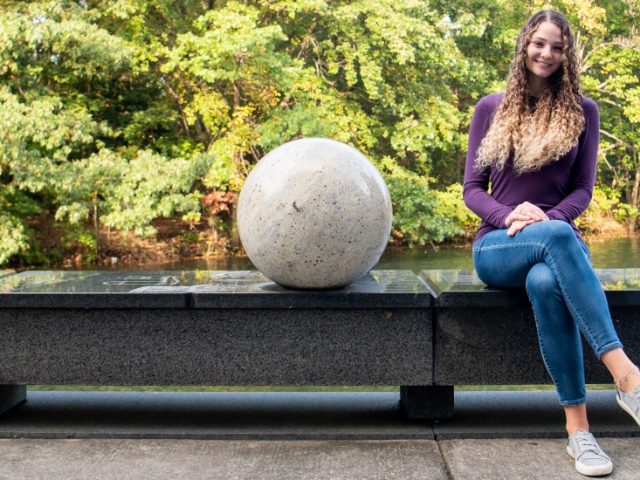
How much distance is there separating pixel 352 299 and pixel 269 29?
1157 cm

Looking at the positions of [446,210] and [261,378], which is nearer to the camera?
[261,378]

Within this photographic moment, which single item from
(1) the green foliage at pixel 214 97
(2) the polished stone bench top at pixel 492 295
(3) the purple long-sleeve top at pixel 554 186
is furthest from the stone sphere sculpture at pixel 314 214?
(1) the green foliage at pixel 214 97

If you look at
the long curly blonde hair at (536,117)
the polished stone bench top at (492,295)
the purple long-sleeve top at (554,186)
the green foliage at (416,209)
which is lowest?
the green foliage at (416,209)

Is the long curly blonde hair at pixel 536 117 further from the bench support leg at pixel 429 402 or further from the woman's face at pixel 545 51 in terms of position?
the bench support leg at pixel 429 402

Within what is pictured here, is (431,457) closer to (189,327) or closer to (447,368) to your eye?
(447,368)

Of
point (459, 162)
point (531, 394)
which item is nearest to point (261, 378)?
point (531, 394)

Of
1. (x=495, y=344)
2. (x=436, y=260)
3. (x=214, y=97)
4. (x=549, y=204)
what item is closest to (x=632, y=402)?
(x=495, y=344)

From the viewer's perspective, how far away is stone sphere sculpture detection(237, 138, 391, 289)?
336cm

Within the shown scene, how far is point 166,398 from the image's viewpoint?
416 centimetres

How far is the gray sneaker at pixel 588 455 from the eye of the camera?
300 cm

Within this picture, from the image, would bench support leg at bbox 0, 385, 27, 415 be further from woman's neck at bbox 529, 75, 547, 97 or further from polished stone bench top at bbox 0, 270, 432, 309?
woman's neck at bbox 529, 75, 547, 97

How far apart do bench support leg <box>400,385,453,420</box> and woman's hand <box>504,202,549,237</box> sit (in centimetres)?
79

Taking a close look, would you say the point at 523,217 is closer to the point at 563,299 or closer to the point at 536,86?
the point at 563,299

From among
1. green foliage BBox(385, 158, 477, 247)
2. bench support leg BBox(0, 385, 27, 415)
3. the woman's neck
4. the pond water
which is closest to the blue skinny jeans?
the woman's neck
